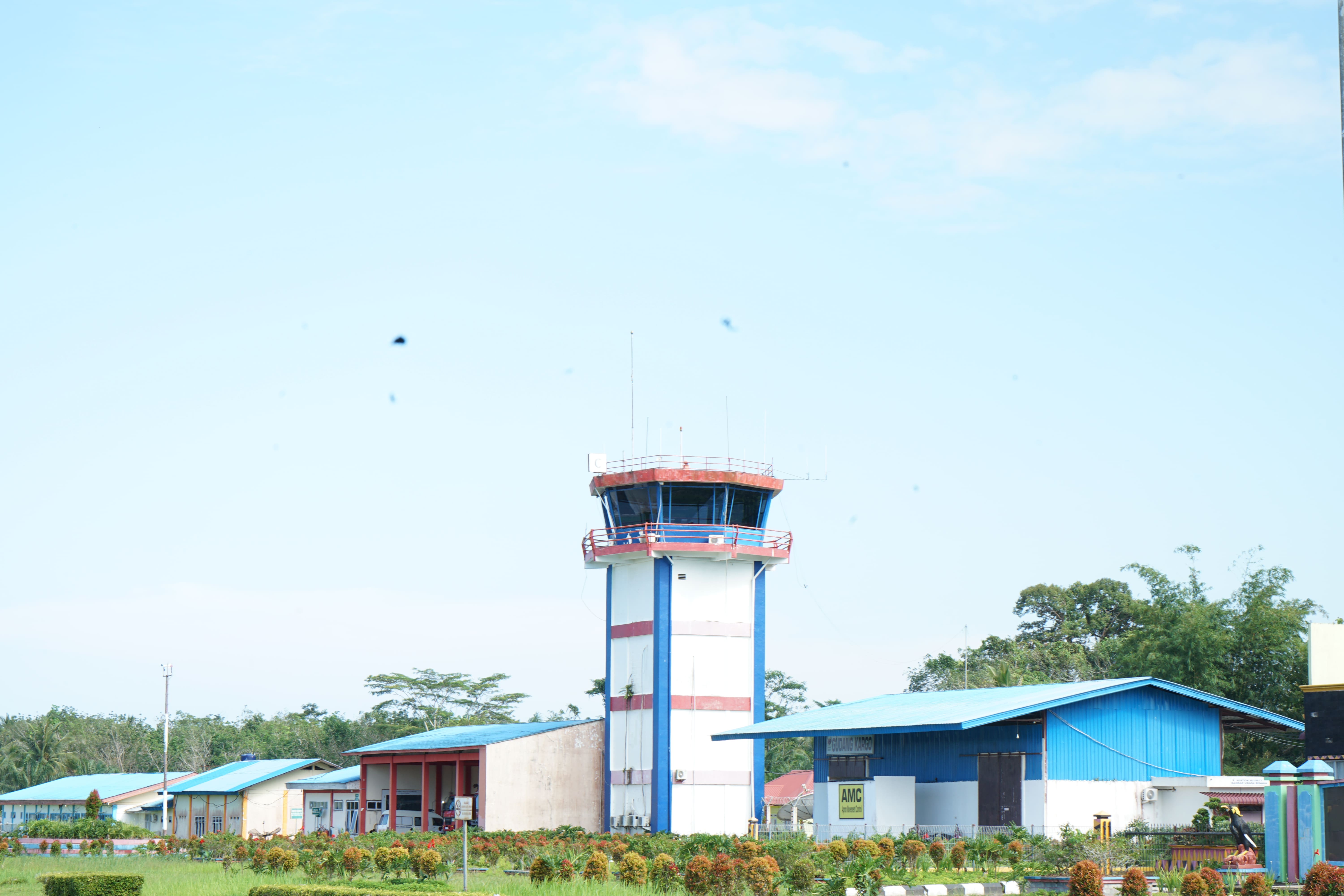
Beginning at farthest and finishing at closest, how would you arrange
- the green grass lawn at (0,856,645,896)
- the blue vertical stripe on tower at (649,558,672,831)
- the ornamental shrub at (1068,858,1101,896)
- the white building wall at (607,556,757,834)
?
the white building wall at (607,556,757,834)
the blue vertical stripe on tower at (649,558,672,831)
the green grass lawn at (0,856,645,896)
the ornamental shrub at (1068,858,1101,896)

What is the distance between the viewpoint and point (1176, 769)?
138 feet

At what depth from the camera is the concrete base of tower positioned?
5338cm

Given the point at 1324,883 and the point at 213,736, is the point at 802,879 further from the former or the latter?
the point at 213,736

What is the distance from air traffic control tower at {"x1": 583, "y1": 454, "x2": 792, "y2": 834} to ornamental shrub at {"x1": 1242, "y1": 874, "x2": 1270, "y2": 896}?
30.5 meters

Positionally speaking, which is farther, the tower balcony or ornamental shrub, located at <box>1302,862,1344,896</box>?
the tower balcony

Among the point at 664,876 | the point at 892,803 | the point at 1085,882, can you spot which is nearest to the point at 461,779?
the point at 892,803

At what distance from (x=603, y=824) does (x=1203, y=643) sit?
2378 centimetres

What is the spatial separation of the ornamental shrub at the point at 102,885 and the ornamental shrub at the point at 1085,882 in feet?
60.3

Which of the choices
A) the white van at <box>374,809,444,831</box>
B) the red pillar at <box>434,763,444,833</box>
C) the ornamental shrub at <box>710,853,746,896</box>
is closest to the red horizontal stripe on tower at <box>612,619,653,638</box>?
the white van at <box>374,809,444,831</box>

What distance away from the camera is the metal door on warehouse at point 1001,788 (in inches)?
1591

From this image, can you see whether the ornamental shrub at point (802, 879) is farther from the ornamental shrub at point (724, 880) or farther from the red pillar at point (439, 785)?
the red pillar at point (439, 785)

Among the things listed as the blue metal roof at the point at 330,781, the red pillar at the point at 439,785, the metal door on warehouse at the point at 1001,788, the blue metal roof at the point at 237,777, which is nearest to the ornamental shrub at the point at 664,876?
the metal door on warehouse at the point at 1001,788

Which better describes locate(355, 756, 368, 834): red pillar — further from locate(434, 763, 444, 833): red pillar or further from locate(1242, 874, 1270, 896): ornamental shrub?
locate(1242, 874, 1270, 896): ornamental shrub

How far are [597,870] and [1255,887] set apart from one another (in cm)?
1286
